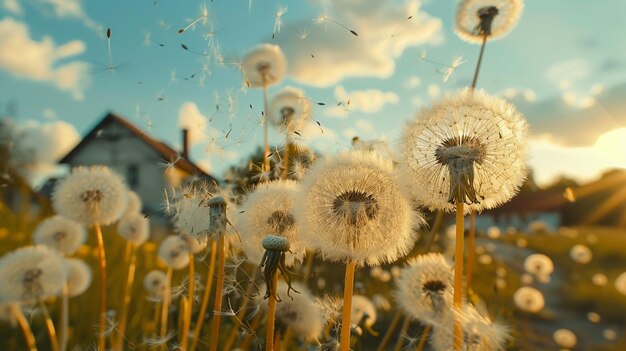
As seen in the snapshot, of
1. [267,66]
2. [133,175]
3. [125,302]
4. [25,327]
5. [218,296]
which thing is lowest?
[25,327]

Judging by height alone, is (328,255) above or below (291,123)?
below

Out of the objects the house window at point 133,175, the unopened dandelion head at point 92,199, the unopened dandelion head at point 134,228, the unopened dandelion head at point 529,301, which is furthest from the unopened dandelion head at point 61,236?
the house window at point 133,175

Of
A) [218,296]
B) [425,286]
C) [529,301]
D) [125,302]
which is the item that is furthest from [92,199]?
[529,301]

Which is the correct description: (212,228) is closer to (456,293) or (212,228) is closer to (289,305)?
(456,293)

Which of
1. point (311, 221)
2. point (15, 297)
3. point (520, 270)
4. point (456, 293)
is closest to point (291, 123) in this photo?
point (311, 221)

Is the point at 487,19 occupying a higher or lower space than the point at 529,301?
higher

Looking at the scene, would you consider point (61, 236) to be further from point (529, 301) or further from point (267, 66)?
point (529, 301)

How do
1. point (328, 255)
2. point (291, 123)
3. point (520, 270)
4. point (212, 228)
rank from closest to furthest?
point (328, 255), point (212, 228), point (291, 123), point (520, 270)
